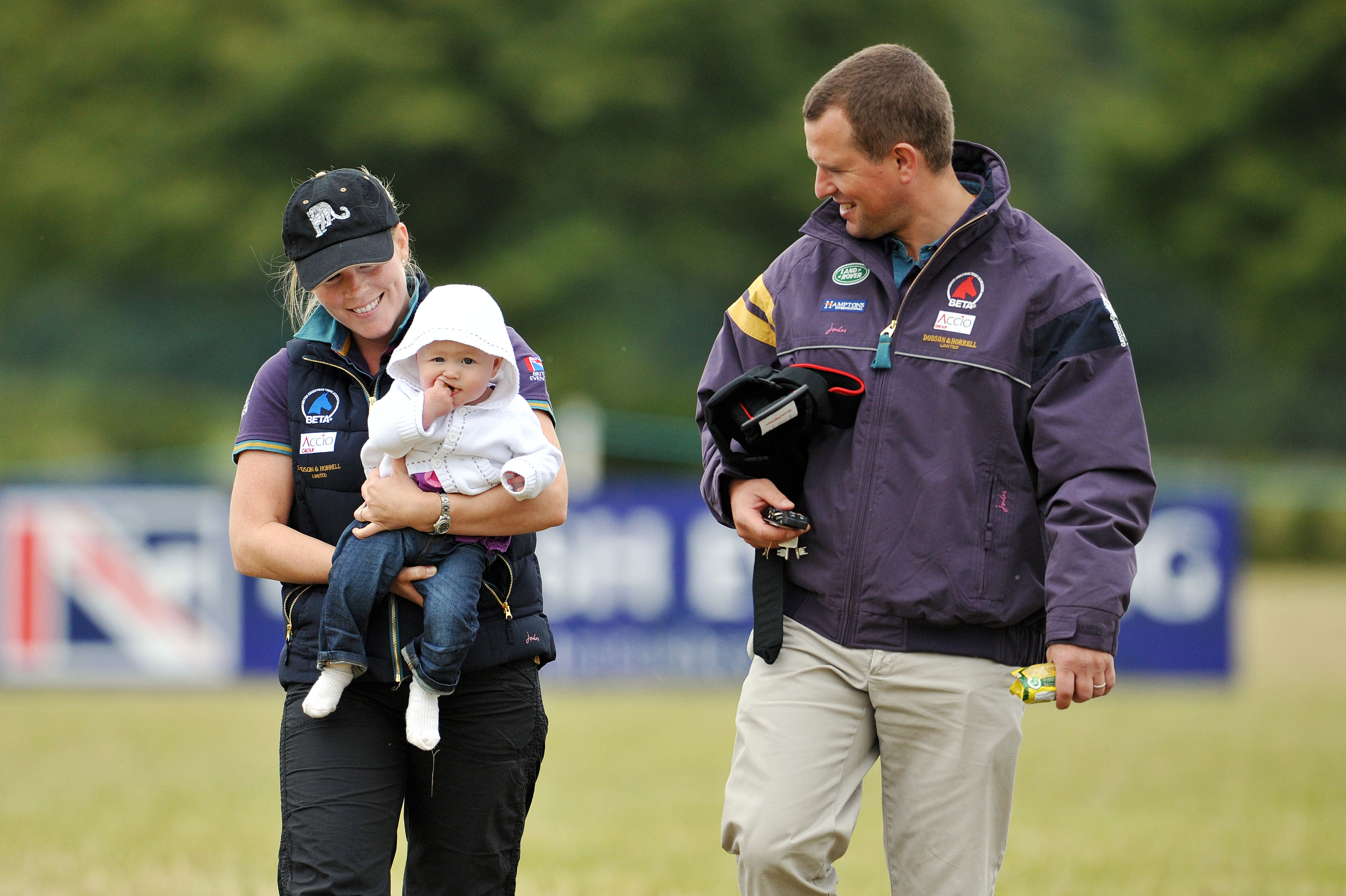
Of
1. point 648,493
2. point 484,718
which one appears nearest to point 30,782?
point 648,493

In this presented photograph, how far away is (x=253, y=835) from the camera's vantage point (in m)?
6.81

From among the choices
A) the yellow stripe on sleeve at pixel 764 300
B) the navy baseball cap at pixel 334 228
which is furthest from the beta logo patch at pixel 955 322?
the navy baseball cap at pixel 334 228

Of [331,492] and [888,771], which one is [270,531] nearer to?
[331,492]

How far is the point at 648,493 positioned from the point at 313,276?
27.3 feet

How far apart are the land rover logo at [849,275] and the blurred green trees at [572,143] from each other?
734 inches

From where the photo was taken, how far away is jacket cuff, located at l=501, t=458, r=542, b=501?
11.2 ft

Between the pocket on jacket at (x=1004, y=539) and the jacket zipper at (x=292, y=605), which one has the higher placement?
the pocket on jacket at (x=1004, y=539)

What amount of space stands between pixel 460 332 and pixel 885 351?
0.94 metres

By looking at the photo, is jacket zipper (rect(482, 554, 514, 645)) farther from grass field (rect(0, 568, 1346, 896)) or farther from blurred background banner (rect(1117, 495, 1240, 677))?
blurred background banner (rect(1117, 495, 1240, 677))

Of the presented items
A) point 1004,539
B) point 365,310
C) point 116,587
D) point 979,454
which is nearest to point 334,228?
point 365,310

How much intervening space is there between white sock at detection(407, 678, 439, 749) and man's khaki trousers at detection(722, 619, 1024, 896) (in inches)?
27.6

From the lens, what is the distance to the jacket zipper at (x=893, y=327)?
3.60 meters

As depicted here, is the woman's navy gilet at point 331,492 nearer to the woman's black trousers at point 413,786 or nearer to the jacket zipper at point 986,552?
the woman's black trousers at point 413,786

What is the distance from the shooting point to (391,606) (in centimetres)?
351
